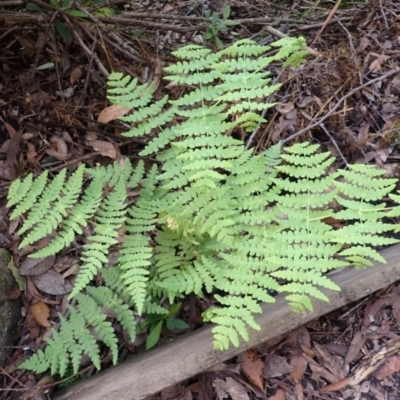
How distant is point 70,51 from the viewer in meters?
2.58

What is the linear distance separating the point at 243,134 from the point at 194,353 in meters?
1.21

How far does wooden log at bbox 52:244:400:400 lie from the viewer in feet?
6.45

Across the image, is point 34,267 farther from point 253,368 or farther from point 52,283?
point 253,368

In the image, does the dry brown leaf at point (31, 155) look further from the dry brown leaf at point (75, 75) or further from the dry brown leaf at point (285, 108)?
the dry brown leaf at point (285, 108)

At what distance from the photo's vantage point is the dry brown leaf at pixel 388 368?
7.53 ft

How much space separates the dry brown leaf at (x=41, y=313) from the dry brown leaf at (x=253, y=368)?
1.01 meters

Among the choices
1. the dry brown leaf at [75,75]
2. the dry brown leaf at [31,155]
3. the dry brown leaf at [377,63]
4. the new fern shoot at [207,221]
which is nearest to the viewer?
the new fern shoot at [207,221]

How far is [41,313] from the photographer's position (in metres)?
2.24

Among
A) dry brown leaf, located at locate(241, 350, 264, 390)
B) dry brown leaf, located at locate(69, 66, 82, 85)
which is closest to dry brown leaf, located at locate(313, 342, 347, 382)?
dry brown leaf, located at locate(241, 350, 264, 390)

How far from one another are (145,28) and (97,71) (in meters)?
0.46

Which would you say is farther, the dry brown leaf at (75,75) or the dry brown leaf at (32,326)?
the dry brown leaf at (75,75)

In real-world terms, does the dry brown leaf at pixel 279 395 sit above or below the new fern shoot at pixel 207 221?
below

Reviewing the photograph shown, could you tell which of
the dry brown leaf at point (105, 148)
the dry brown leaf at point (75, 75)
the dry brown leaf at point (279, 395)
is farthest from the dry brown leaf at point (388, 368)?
the dry brown leaf at point (75, 75)

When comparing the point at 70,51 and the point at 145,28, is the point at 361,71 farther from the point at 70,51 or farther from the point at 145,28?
the point at 70,51
